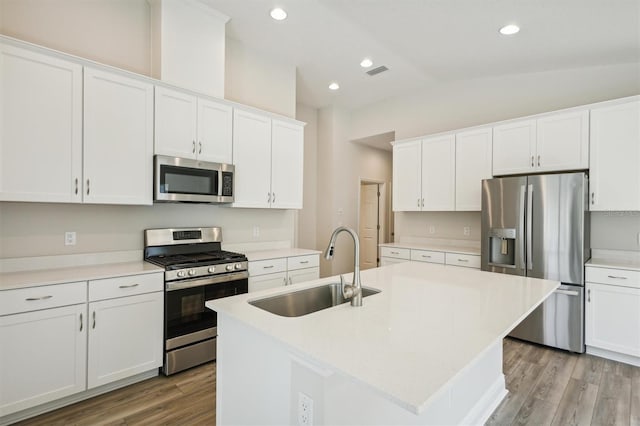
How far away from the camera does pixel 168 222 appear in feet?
10.2

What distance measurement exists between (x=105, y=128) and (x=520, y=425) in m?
3.58

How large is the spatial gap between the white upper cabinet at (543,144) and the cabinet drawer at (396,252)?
4.85 feet

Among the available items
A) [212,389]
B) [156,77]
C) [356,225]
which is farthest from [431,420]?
[356,225]

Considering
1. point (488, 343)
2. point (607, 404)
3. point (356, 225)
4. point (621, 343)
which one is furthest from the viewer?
point (356, 225)

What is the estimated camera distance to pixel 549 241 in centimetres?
314

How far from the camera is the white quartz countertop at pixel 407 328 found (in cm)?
90

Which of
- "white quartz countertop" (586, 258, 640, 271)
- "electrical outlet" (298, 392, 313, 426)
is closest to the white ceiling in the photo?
"white quartz countertop" (586, 258, 640, 271)

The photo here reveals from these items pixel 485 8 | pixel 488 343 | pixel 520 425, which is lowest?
pixel 520 425

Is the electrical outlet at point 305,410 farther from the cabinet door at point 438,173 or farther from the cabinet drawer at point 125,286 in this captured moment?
the cabinet door at point 438,173

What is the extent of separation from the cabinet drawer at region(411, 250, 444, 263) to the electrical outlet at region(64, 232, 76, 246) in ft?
12.0

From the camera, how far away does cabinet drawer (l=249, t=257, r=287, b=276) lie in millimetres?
3135

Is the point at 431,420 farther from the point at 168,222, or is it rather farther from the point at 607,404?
the point at 168,222

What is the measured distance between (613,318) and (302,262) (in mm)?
2964

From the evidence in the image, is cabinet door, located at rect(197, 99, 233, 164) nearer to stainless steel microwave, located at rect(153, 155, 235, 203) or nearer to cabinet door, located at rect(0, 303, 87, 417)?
stainless steel microwave, located at rect(153, 155, 235, 203)
